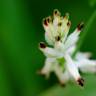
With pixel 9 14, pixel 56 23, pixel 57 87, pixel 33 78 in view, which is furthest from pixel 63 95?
pixel 56 23

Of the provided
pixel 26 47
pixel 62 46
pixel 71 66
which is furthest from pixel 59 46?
pixel 26 47

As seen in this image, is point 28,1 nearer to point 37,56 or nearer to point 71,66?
point 37,56

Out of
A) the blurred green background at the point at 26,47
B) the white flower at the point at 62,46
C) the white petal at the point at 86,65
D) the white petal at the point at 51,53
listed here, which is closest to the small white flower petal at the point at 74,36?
the white flower at the point at 62,46

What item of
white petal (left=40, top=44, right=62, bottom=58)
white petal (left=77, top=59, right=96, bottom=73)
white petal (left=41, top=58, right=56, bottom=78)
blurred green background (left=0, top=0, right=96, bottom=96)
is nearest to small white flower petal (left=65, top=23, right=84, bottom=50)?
→ white petal (left=40, top=44, right=62, bottom=58)

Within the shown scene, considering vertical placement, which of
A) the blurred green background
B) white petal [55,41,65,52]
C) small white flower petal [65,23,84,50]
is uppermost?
small white flower petal [65,23,84,50]

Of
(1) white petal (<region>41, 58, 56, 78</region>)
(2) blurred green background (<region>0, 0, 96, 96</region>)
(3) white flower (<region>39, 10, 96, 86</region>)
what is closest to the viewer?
(3) white flower (<region>39, 10, 96, 86</region>)

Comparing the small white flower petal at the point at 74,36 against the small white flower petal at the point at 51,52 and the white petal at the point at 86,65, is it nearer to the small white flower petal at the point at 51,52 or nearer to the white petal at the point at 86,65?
the small white flower petal at the point at 51,52

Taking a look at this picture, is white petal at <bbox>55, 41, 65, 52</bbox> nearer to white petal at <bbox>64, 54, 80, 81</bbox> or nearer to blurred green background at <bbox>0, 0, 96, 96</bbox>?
white petal at <bbox>64, 54, 80, 81</bbox>
